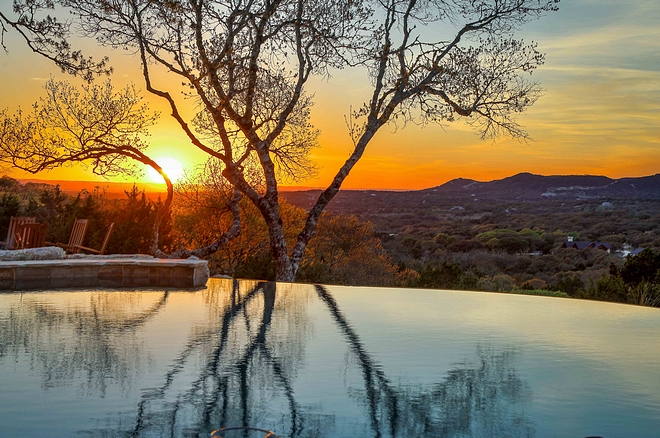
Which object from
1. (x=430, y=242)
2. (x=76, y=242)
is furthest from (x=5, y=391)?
(x=430, y=242)

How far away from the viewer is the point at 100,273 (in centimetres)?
909

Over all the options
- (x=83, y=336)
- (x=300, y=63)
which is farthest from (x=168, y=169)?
(x=83, y=336)

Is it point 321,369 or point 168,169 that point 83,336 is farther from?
point 168,169

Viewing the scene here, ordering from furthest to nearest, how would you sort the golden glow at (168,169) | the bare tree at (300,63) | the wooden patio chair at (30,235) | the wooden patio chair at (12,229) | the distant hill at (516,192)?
the distant hill at (516,192) → the golden glow at (168,169) → the bare tree at (300,63) → the wooden patio chair at (12,229) → the wooden patio chair at (30,235)

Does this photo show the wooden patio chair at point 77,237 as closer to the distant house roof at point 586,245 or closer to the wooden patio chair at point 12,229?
the wooden patio chair at point 12,229

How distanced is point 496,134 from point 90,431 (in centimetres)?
1326

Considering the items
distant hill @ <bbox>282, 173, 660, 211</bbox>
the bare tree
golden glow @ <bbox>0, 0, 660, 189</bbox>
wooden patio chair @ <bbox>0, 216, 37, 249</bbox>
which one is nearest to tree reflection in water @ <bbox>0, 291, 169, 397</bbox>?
wooden patio chair @ <bbox>0, 216, 37, 249</bbox>

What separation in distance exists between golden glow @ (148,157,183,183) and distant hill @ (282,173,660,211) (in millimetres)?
27843

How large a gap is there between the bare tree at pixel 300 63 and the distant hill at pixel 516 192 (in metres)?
30.9

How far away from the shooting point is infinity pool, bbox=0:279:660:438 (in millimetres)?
3488

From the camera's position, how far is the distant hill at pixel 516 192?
4869 centimetres

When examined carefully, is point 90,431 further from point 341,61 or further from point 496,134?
point 496,134

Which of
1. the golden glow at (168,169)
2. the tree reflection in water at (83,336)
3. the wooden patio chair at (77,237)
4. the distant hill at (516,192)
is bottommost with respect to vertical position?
the tree reflection in water at (83,336)

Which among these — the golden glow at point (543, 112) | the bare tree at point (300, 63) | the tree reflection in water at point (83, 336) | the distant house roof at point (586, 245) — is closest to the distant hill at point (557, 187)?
the distant house roof at point (586, 245)
